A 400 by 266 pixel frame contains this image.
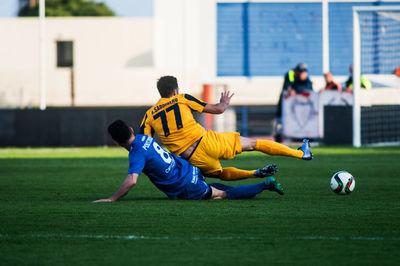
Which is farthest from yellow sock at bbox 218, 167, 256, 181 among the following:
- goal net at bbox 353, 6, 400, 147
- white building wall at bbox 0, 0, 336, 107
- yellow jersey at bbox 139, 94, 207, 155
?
white building wall at bbox 0, 0, 336, 107

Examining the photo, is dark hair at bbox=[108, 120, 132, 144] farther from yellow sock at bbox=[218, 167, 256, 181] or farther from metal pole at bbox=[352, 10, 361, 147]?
metal pole at bbox=[352, 10, 361, 147]

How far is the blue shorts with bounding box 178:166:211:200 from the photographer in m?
8.53

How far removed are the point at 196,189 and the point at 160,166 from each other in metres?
0.59

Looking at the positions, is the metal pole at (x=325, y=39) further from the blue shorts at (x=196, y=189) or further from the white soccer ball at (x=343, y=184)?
the blue shorts at (x=196, y=189)

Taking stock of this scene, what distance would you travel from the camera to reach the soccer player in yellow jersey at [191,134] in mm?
9164

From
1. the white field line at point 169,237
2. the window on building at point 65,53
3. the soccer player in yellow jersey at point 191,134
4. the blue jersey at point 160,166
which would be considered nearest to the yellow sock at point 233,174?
the soccer player in yellow jersey at point 191,134

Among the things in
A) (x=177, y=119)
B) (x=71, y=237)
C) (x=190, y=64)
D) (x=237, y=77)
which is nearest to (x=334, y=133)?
(x=237, y=77)

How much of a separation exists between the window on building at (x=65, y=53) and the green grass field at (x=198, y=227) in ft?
115

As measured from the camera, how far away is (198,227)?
6.55 m

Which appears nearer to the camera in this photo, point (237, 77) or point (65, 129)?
point (65, 129)

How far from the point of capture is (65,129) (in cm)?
2453

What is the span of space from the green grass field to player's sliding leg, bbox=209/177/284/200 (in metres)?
0.13

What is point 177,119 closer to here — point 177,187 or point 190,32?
point 177,187

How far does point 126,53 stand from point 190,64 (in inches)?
298
